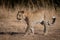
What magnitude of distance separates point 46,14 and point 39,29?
7.6 inches

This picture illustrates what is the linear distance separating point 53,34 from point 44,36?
11 centimetres

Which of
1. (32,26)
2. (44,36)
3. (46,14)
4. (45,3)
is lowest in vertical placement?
(44,36)

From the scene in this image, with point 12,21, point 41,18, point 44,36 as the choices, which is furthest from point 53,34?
point 12,21

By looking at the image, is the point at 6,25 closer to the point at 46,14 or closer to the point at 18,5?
the point at 18,5

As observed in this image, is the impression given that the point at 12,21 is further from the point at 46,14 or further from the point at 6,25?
the point at 46,14

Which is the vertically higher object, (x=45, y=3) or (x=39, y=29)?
(x=45, y=3)

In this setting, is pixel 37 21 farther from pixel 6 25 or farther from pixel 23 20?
pixel 6 25

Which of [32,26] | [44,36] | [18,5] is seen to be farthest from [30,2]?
[44,36]

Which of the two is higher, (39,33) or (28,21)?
(28,21)

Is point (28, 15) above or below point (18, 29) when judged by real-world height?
above

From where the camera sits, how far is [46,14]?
1.95m

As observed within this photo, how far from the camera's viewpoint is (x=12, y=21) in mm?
1909

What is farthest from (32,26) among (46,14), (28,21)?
(46,14)

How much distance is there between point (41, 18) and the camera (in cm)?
193
